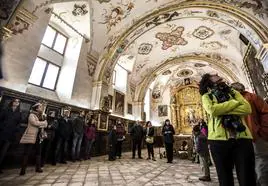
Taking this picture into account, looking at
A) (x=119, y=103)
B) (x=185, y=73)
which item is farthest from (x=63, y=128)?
(x=185, y=73)

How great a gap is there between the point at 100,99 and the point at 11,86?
3640mm

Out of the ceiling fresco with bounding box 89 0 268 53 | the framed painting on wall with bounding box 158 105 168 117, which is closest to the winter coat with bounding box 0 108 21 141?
the ceiling fresco with bounding box 89 0 268 53

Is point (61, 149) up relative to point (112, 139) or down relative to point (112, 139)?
down

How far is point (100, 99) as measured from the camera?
7734 mm

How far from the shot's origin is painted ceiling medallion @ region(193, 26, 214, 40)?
8.62 m

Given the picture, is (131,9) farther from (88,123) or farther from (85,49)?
(88,123)

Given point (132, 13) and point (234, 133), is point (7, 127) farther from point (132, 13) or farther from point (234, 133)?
point (132, 13)

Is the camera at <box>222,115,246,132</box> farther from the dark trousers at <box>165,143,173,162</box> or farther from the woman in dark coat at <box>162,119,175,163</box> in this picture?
the dark trousers at <box>165,143,173,162</box>

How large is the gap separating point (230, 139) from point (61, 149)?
5203 mm

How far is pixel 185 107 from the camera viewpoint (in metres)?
16.5

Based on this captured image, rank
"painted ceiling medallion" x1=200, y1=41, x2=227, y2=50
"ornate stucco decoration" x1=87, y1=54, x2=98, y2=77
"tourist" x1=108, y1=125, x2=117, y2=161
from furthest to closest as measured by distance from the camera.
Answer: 1. "painted ceiling medallion" x1=200, y1=41, x2=227, y2=50
2. "ornate stucco decoration" x1=87, y1=54, x2=98, y2=77
3. "tourist" x1=108, y1=125, x2=117, y2=161

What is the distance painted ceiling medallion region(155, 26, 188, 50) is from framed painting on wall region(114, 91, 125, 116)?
13.6 feet

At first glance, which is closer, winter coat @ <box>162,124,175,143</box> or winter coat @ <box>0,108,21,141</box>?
winter coat @ <box>0,108,21,141</box>

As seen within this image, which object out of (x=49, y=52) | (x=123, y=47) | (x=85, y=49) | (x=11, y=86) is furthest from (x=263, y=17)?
(x=11, y=86)
